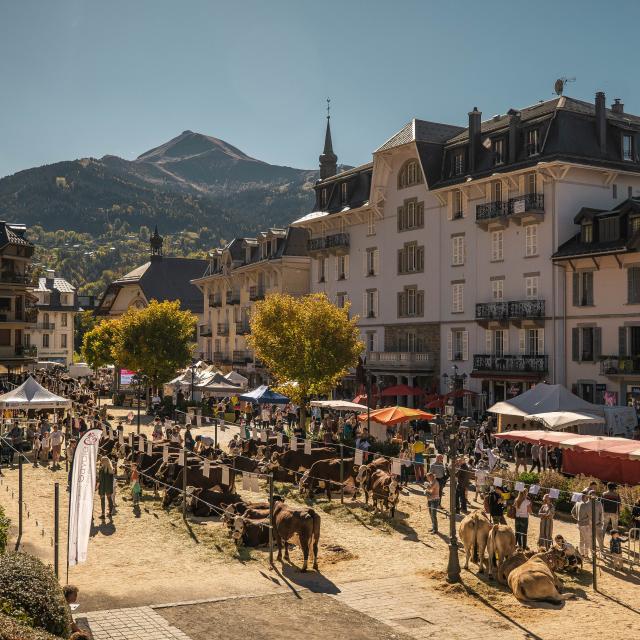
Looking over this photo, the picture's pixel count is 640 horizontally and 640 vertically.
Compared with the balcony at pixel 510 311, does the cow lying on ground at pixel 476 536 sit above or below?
below

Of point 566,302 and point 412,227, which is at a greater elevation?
point 412,227

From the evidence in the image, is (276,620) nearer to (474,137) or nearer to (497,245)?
(497,245)

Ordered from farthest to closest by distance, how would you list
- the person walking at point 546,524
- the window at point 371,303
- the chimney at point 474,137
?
1. the window at point 371,303
2. the chimney at point 474,137
3. the person walking at point 546,524

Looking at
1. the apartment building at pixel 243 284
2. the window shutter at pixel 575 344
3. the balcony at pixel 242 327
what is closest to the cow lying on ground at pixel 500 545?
the window shutter at pixel 575 344

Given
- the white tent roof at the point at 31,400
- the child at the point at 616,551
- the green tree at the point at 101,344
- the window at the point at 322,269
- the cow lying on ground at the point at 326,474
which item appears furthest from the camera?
the green tree at the point at 101,344

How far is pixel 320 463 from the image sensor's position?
28.5m

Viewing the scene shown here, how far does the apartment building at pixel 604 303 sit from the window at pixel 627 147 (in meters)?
3.97

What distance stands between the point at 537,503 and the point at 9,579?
714 inches

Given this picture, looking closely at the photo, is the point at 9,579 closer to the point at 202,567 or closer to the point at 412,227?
the point at 202,567

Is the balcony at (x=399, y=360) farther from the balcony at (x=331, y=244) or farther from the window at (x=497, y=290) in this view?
the balcony at (x=331, y=244)

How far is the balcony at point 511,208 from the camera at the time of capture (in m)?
46.0

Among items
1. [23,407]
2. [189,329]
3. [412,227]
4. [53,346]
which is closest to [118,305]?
[53,346]

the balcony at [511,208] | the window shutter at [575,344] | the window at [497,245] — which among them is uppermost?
the balcony at [511,208]

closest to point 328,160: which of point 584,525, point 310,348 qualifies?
point 310,348
